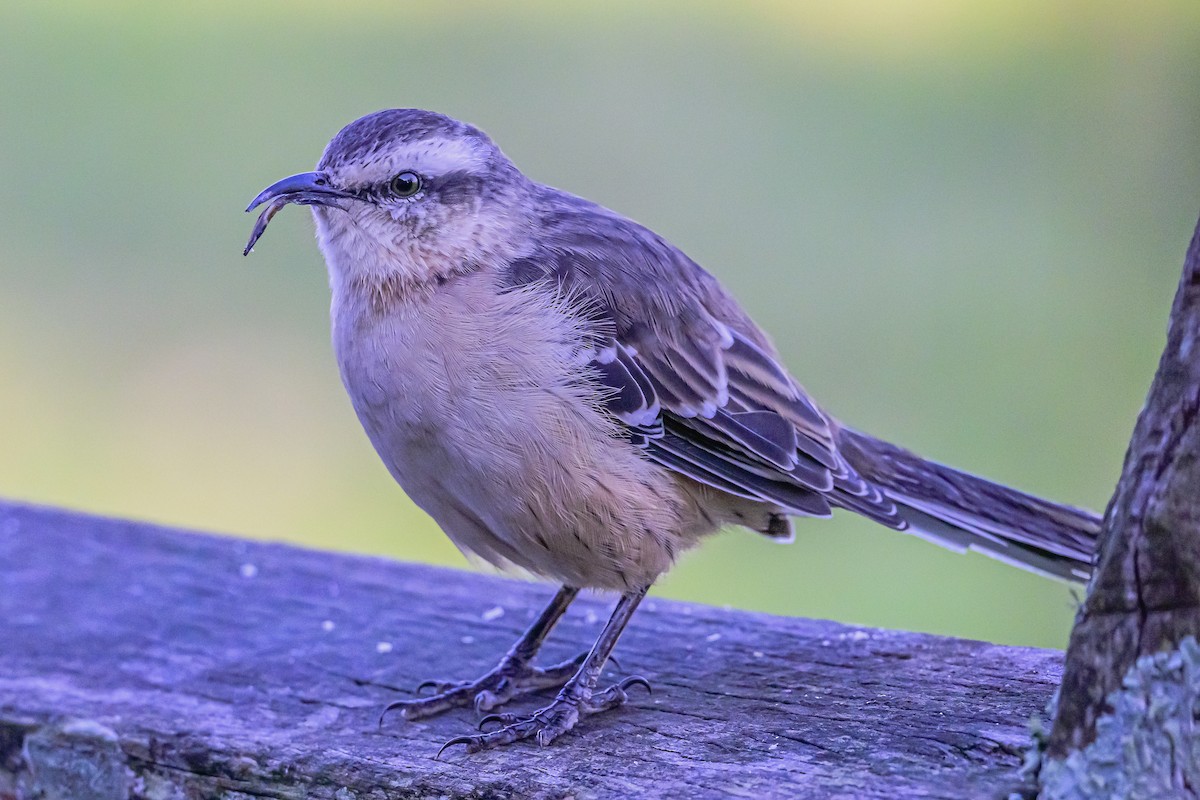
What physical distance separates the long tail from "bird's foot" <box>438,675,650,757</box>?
1044mm

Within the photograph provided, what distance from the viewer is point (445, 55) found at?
458 inches

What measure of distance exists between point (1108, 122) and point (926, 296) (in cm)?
162

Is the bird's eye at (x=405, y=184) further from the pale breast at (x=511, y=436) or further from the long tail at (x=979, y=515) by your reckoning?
the long tail at (x=979, y=515)

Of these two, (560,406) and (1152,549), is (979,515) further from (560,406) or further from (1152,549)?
(1152,549)

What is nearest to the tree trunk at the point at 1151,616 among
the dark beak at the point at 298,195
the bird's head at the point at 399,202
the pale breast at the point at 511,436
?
the pale breast at the point at 511,436

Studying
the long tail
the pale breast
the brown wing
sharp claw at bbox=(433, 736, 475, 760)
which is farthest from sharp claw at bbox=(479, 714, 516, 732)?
the long tail

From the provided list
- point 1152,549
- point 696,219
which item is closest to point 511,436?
point 1152,549

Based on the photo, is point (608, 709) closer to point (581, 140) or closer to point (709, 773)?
point (709, 773)

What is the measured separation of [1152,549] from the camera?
207cm

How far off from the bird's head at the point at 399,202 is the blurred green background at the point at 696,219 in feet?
11.4

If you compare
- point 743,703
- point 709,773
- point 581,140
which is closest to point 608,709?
point 743,703

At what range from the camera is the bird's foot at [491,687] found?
323 centimetres

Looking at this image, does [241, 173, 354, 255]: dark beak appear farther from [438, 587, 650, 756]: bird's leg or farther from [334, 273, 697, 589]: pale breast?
[438, 587, 650, 756]: bird's leg

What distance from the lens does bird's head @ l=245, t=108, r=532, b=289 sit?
362 centimetres
